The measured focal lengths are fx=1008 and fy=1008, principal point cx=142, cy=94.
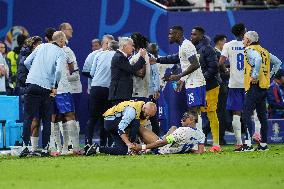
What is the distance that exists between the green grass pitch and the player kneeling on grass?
53 centimetres

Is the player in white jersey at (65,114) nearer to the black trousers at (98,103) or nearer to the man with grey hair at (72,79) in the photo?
the man with grey hair at (72,79)

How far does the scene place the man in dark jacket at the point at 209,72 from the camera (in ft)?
63.3

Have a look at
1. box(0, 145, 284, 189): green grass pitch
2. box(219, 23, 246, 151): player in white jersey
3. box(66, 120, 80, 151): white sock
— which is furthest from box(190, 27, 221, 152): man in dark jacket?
box(66, 120, 80, 151): white sock

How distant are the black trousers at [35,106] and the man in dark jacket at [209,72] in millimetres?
3292

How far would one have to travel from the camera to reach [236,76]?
20328 millimetres

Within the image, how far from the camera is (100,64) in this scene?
19.5 meters

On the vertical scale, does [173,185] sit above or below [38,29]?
below

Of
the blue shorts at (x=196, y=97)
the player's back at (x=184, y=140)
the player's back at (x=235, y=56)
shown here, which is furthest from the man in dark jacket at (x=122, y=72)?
the player's back at (x=235, y=56)

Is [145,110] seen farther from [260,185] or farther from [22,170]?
[260,185]

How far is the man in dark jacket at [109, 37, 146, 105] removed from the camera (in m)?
18.2

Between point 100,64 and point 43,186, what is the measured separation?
26.7 feet

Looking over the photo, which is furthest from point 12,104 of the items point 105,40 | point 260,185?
point 260,185

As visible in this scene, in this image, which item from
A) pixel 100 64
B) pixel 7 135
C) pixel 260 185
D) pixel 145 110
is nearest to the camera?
pixel 260 185

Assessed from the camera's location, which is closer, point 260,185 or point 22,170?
point 260,185
